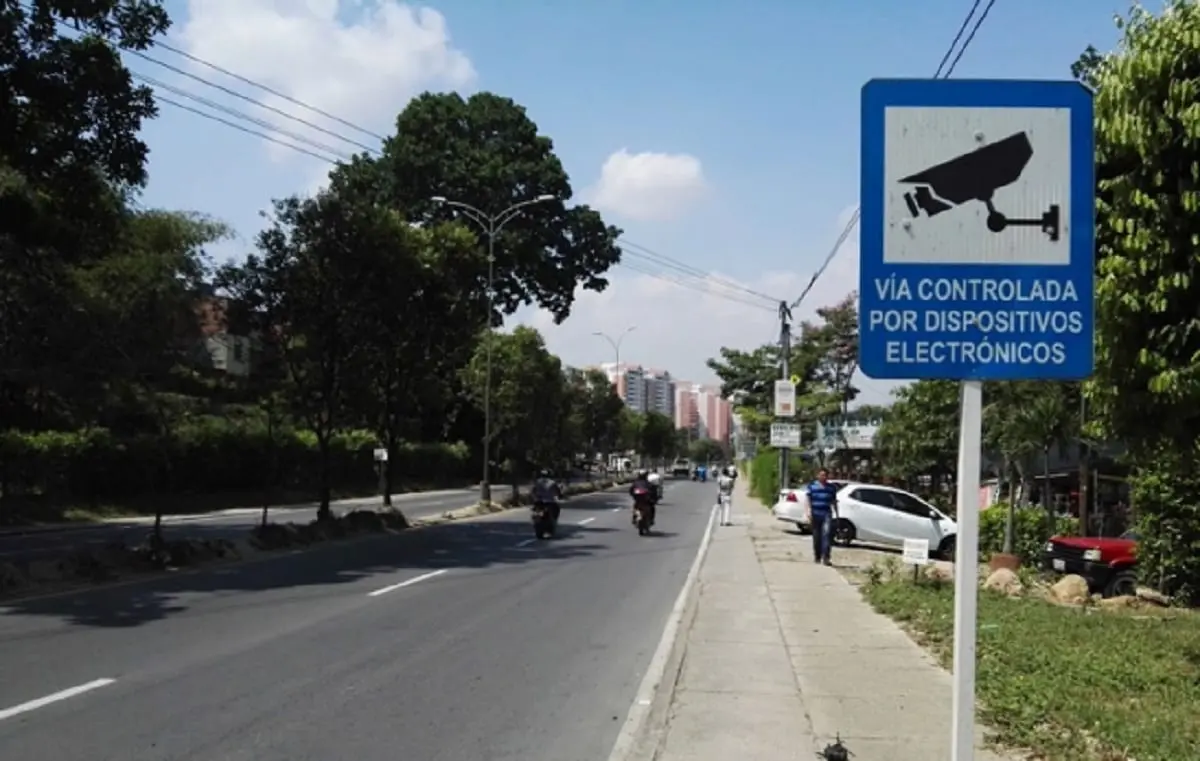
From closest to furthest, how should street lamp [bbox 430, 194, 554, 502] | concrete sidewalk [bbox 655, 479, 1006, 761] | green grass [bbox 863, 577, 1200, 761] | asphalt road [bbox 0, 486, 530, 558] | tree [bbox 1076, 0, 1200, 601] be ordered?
green grass [bbox 863, 577, 1200, 761] → tree [bbox 1076, 0, 1200, 601] → concrete sidewalk [bbox 655, 479, 1006, 761] → asphalt road [bbox 0, 486, 530, 558] → street lamp [bbox 430, 194, 554, 502]

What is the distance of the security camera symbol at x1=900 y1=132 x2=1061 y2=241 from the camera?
4.27 m

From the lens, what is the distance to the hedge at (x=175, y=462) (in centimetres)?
3269

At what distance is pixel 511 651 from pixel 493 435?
36290 mm

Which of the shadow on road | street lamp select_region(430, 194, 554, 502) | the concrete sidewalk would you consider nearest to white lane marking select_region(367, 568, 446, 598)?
the shadow on road

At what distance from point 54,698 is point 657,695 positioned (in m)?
4.53

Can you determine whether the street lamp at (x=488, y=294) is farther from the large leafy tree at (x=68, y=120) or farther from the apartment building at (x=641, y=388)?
the apartment building at (x=641, y=388)

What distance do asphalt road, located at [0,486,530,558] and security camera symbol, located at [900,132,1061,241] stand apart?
2061 centimetres

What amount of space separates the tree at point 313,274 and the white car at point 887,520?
1142cm

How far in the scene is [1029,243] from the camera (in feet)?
13.9

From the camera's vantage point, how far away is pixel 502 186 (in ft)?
174

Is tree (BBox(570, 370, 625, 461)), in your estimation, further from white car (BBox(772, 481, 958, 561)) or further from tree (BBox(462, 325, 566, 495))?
white car (BBox(772, 481, 958, 561))

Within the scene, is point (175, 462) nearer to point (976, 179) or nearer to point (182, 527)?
point (182, 527)

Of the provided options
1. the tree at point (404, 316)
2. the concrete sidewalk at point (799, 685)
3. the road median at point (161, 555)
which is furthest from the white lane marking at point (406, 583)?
the tree at point (404, 316)

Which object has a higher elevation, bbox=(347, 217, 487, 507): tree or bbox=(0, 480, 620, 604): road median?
bbox=(347, 217, 487, 507): tree
